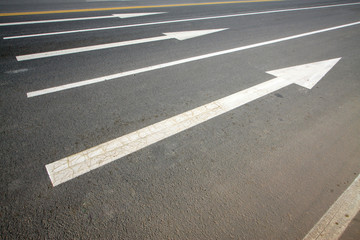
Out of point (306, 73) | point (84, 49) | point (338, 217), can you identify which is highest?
point (306, 73)

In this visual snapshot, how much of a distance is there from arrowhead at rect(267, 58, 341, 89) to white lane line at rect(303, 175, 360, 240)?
2.56 m


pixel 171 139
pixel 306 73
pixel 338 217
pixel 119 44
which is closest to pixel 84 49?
pixel 119 44

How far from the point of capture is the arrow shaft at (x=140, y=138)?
8.23 feet

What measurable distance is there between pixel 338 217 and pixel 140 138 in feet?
8.07

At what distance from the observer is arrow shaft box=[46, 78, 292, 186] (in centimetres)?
251

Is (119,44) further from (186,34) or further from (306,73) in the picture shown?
(306,73)

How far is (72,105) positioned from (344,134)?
4302 millimetres

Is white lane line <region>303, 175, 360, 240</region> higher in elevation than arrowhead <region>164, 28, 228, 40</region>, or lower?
lower

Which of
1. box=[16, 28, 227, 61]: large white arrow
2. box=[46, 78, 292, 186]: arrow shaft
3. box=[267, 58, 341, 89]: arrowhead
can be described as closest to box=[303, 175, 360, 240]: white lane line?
box=[46, 78, 292, 186]: arrow shaft

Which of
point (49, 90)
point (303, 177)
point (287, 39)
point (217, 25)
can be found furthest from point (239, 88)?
point (217, 25)

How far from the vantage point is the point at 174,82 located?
4.32 meters

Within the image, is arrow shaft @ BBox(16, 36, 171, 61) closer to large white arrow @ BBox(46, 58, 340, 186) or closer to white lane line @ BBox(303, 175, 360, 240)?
large white arrow @ BBox(46, 58, 340, 186)

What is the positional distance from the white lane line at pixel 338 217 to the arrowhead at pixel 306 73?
256 cm

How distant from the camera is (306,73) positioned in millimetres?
4926
